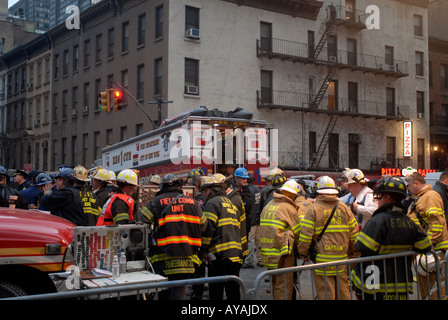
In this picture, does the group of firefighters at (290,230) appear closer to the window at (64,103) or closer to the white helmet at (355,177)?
the white helmet at (355,177)

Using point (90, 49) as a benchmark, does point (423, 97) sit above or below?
below

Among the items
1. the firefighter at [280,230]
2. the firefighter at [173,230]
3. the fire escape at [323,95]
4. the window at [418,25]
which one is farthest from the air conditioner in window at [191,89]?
the firefighter at [173,230]

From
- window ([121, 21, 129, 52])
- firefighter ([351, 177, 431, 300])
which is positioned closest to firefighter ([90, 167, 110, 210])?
firefighter ([351, 177, 431, 300])

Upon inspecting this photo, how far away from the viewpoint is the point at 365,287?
17.2 ft

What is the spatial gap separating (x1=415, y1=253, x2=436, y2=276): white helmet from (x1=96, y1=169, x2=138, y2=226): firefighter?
3.59m

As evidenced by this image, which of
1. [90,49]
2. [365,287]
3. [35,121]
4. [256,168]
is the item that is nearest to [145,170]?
[256,168]

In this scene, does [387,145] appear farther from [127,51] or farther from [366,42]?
[127,51]

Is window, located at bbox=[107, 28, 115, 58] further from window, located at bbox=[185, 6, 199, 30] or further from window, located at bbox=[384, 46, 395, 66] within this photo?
window, located at bbox=[384, 46, 395, 66]

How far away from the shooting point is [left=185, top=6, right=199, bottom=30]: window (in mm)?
28984

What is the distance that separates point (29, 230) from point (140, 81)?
2643 cm

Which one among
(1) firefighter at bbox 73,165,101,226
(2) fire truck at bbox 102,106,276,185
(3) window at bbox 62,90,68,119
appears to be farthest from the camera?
(3) window at bbox 62,90,68,119
